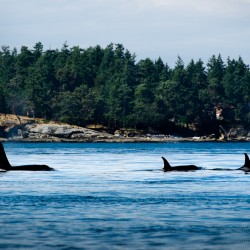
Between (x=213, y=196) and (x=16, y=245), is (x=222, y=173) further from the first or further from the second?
(x=16, y=245)

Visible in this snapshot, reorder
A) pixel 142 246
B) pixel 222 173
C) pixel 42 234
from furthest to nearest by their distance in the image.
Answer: pixel 222 173
pixel 42 234
pixel 142 246

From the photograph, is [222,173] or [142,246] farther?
[222,173]

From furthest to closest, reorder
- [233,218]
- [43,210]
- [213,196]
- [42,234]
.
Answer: [213,196]
[43,210]
[233,218]
[42,234]

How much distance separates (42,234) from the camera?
29969mm

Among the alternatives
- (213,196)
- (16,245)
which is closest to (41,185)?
(213,196)

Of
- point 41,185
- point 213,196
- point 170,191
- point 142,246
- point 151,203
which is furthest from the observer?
point 41,185

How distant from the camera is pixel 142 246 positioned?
1092 inches

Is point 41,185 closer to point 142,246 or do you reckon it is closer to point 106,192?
point 106,192

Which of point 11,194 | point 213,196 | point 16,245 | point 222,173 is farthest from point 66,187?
point 16,245

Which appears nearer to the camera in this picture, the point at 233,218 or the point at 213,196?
the point at 233,218

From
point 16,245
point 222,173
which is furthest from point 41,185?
point 16,245

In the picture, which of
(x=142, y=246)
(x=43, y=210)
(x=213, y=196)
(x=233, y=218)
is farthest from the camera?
(x=213, y=196)

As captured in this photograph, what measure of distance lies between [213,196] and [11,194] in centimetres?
999

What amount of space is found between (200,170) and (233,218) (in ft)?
106
